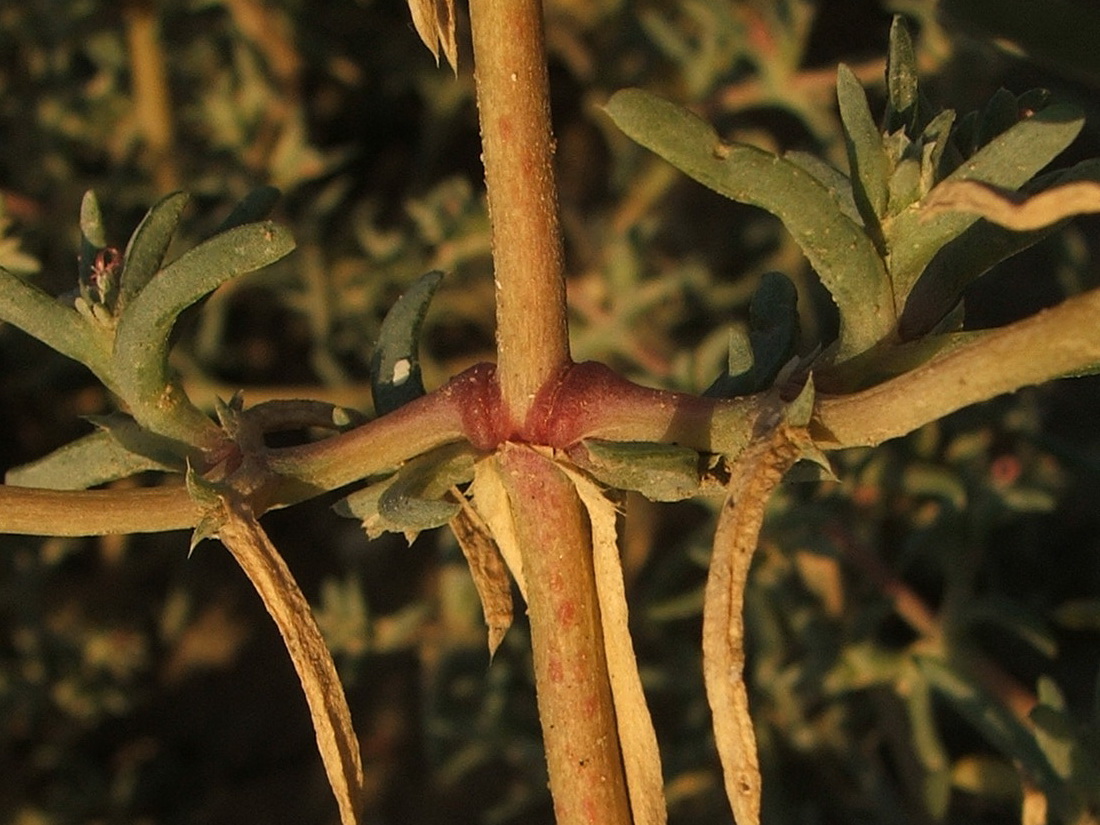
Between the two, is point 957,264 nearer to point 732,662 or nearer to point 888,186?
point 888,186

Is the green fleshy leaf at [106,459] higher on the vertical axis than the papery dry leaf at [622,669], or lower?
higher

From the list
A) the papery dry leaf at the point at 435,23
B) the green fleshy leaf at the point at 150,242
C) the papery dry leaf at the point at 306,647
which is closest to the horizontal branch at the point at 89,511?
the papery dry leaf at the point at 306,647

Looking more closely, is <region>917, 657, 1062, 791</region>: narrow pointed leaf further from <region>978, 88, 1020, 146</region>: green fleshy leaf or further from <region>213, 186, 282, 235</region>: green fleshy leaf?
<region>213, 186, 282, 235</region>: green fleshy leaf

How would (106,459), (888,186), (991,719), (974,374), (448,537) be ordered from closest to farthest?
(974,374), (888,186), (106,459), (991,719), (448,537)

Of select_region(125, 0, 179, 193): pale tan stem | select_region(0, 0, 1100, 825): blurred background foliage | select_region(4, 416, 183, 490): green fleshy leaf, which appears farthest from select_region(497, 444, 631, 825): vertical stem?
select_region(125, 0, 179, 193): pale tan stem

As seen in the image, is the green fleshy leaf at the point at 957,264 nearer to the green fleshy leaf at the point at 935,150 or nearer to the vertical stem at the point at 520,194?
the green fleshy leaf at the point at 935,150

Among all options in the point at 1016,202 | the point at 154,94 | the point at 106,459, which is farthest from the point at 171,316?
the point at 154,94
